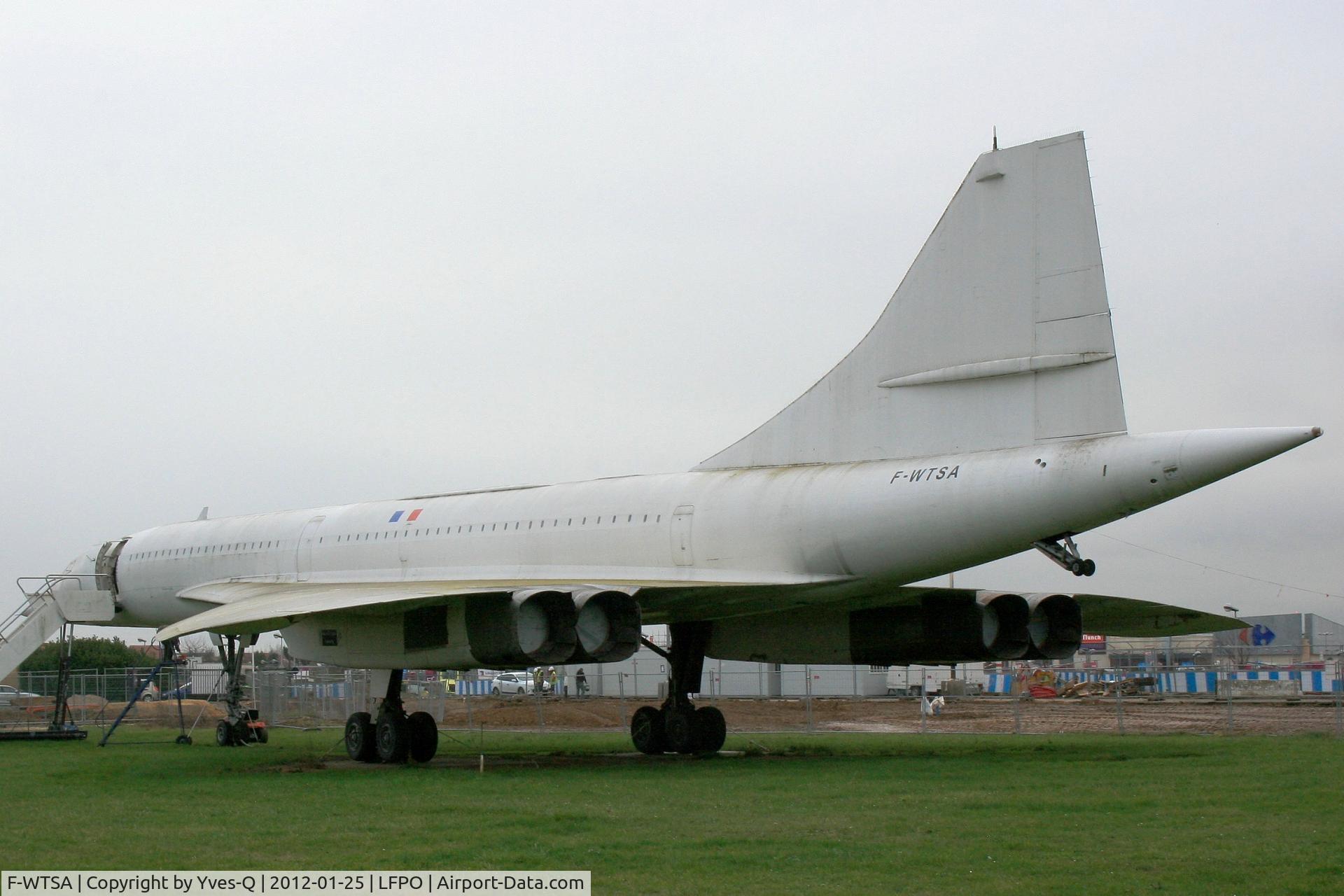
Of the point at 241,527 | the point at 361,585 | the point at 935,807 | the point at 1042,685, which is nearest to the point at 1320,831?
the point at 935,807

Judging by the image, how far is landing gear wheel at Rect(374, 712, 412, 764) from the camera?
13.2 meters

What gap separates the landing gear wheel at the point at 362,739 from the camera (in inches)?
529

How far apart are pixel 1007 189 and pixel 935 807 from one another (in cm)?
493

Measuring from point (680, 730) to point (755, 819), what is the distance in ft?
19.8

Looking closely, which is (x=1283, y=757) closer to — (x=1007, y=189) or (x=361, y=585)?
(x=1007, y=189)

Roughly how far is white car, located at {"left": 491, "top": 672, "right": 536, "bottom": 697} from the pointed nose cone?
86.5 feet

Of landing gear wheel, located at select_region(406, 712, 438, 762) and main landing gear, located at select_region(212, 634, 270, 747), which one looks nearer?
landing gear wheel, located at select_region(406, 712, 438, 762)

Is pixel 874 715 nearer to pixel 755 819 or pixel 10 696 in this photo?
pixel 755 819

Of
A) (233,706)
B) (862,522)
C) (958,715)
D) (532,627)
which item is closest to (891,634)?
(862,522)

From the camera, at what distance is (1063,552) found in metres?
10.2

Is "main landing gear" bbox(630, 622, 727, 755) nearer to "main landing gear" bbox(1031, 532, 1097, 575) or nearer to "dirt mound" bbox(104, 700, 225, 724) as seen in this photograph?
"main landing gear" bbox(1031, 532, 1097, 575)

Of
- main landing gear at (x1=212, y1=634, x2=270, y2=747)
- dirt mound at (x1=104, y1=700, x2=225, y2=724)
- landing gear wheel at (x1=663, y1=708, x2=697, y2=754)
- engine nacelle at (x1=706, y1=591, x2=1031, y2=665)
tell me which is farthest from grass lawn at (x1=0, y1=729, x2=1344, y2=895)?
dirt mound at (x1=104, y1=700, x2=225, y2=724)

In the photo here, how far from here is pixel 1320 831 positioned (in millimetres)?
7066

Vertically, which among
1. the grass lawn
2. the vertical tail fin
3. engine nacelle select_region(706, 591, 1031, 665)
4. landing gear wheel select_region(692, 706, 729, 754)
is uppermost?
the vertical tail fin
